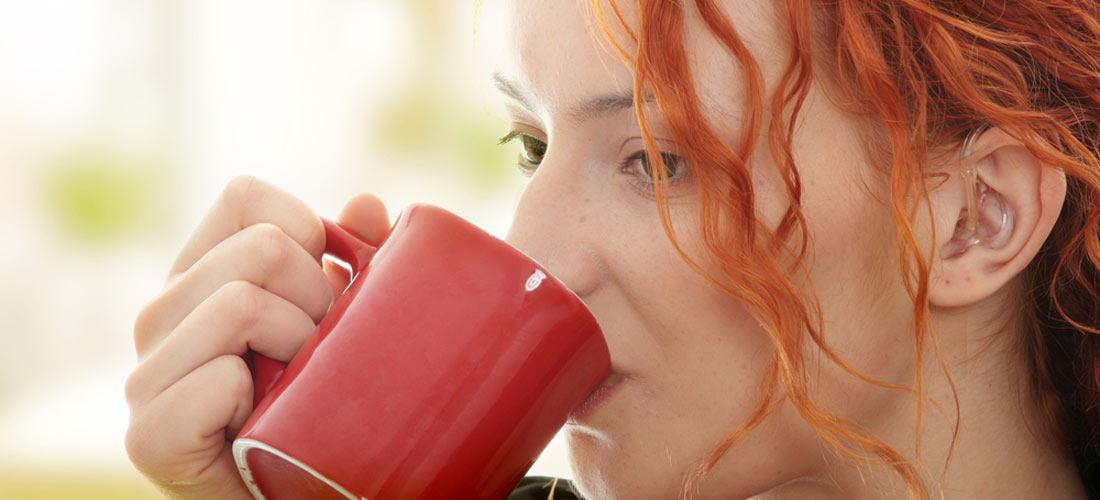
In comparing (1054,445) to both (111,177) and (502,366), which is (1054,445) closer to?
(502,366)

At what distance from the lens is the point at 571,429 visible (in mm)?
1013

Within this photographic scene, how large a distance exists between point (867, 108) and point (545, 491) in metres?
0.74

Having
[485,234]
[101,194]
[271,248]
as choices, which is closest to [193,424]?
[271,248]

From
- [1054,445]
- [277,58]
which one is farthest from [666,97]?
[277,58]

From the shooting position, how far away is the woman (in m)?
0.89

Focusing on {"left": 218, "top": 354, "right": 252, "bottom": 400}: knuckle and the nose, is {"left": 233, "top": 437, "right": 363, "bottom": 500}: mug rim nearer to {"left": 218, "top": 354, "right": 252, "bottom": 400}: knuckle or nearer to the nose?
{"left": 218, "top": 354, "right": 252, "bottom": 400}: knuckle

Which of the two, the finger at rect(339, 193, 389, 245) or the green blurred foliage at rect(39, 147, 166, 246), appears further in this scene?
the green blurred foliage at rect(39, 147, 166, 246)

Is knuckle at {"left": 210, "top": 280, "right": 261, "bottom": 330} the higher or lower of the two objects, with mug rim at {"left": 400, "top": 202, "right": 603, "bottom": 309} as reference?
lower

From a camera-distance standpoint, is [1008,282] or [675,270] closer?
[675,270]

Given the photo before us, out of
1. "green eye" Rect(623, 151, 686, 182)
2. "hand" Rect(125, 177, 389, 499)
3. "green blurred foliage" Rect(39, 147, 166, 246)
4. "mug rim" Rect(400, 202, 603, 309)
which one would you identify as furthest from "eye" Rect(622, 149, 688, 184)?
"green blurred foliage" Rect(39, 147, 166, 246)

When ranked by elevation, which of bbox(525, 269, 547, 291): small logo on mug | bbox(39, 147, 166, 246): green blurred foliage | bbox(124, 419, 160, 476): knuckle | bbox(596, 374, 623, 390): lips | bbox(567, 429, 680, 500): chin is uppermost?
bbox(525, 269, 547, 291): small logo on mug

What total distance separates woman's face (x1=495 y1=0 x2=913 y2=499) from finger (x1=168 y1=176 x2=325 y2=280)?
7.7 inches

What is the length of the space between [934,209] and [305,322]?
57cm

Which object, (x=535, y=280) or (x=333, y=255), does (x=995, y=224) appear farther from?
(x=333, y=255)
